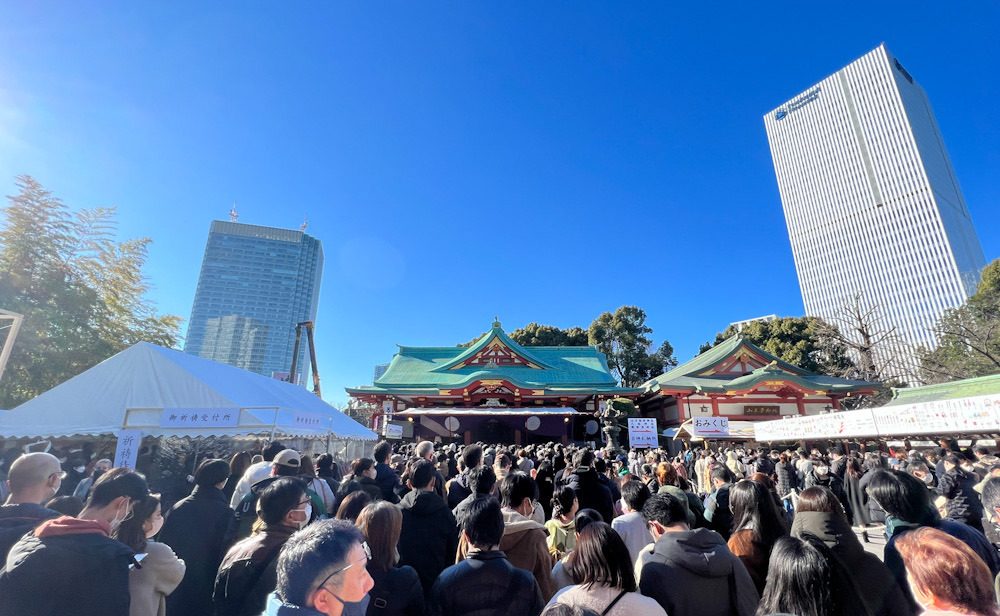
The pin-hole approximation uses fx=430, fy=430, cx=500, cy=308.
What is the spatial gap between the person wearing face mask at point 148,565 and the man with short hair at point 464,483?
2856mm

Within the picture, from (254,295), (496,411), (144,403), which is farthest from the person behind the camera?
(254,295)

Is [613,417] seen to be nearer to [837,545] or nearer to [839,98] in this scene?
[837,545]

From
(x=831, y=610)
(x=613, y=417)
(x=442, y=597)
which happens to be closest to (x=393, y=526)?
(x=442, y=597)

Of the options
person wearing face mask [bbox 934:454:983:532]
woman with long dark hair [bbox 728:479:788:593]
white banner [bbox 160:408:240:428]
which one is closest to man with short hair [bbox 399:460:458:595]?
woman with long dark hair [bbox 728:479:788:593]

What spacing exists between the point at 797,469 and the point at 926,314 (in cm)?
6729

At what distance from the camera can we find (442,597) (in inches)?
76.0

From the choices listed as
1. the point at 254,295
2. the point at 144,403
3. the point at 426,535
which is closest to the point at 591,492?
the point at 426,535

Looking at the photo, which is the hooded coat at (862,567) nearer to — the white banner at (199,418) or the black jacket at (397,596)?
the black jacket at (397,596)

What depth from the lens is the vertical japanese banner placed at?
6910mm

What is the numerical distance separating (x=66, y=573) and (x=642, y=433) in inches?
410

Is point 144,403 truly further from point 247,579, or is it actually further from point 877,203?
point 877,203

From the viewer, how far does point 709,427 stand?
11789 millimetres

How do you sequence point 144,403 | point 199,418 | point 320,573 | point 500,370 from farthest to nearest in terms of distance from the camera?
point 500,370 → point 144,403 → point 199,418 → point 320,573

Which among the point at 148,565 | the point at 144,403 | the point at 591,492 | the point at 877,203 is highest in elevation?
the point at 877,203
